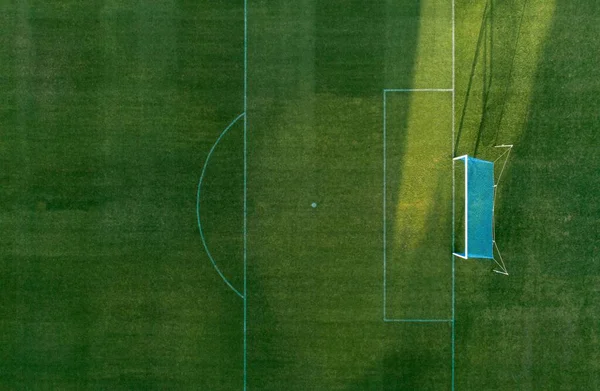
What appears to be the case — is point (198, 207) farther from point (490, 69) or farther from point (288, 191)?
point (490, 69)

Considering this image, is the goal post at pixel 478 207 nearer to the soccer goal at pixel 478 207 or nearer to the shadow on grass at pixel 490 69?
the soccer goal at pixel 478 207

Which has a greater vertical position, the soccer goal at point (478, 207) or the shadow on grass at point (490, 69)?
the shadow on grass at point (490, 69)

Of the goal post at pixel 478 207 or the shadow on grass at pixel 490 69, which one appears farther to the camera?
the shadow on grass at pixel 490 69

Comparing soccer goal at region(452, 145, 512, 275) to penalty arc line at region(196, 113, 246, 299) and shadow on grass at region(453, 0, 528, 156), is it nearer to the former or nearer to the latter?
shadow on grass at region(453, 0, 528, 156)

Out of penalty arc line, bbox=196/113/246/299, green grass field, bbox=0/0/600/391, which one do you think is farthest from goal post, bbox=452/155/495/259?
penalty arc line, bbox=196/113/246/299

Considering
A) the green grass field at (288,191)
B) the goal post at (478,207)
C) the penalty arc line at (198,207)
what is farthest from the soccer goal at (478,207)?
the penalty arc line at (198,207)

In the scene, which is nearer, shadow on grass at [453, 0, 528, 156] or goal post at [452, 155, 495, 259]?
goal post at [452, 155, 495, 259]

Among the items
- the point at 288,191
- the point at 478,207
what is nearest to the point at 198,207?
the point at 288,191

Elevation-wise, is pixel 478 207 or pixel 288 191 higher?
pixel 288 191
